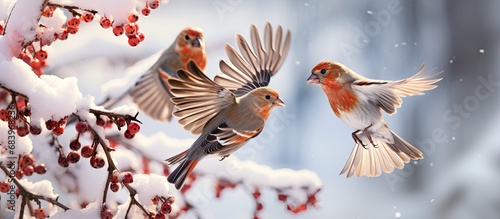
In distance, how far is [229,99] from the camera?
22.7 inches

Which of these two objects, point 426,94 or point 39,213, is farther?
point 426,94

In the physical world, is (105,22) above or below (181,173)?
above

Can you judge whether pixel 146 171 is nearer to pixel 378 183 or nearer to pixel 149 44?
pixel 149 44

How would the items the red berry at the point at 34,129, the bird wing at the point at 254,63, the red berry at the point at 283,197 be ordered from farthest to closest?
the red berry at the point at 283,197, the bird wing at the point at 254,63, the red berry at the point at 34,129

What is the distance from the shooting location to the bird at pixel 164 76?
2.19 feet

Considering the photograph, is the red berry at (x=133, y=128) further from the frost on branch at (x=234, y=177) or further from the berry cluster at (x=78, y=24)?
the frost on branch at (x=234, y=177)

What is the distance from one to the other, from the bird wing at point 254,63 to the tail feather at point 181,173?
0.29ft

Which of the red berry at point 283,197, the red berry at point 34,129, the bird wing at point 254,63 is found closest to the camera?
the red berry at point 34,129

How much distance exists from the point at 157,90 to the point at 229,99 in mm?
125

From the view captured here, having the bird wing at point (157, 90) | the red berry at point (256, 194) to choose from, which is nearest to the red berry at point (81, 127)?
the bird wing at point (157, 90)

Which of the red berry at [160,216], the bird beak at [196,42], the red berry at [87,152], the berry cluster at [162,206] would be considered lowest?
the red berry at [160,216]

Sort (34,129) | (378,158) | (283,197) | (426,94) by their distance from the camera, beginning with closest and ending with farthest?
(34,129)
(378,158)
(283,197)
(426,94)

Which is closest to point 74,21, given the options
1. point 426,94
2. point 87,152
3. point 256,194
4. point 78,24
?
point 78,24

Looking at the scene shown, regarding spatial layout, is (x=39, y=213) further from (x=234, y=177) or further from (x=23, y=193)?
(x=234, y=177)
